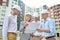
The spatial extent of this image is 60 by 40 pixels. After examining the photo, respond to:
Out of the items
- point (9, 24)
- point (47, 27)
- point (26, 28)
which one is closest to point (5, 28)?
point (9, 24)

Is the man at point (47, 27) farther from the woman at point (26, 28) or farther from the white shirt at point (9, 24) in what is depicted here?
the white shirt at point (9, 24)

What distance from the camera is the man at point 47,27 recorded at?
1.80 metres

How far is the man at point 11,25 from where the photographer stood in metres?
1.88

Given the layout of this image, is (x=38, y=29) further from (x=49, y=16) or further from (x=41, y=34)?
(x=49, y=16)

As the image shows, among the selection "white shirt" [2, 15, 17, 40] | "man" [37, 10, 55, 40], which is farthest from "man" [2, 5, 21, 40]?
"man" [37, 10, 55, 40]

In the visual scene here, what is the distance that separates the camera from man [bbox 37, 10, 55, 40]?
5.91 ft

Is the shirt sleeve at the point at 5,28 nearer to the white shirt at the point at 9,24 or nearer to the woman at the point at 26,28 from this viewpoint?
the white shirt at the point at 9,24

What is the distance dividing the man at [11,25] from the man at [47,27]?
332 mm

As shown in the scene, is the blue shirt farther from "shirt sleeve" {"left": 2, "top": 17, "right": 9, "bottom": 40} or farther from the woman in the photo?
"shirt sleeve" {"left": 2, "top": 17, "right": 9, "bottom": 40}

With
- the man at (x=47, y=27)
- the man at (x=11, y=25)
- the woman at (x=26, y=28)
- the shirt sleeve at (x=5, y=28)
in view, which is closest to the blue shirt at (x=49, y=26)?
the man at (x=47, y=27)

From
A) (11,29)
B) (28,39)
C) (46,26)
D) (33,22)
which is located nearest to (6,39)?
(11,29)

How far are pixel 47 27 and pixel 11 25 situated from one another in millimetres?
477

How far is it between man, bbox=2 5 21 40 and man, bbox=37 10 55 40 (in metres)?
0.33

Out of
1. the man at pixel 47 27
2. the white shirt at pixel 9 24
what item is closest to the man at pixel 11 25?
the white shirt at pixel 9 24
